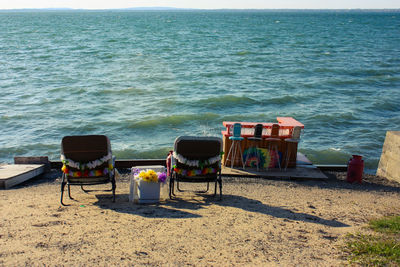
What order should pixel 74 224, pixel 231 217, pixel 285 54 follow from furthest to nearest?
pixel 285 54
pixel 231 217
pixel 74 224

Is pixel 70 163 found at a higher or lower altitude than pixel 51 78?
higher

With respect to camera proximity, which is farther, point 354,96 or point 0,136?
point 354,96

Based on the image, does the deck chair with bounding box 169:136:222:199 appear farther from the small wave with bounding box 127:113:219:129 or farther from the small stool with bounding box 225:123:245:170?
the small wave with bounding box 127:113:219:129

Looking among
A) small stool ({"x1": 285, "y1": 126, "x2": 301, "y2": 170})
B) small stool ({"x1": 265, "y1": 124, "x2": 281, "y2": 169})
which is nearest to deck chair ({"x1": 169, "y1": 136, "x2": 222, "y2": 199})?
small stool ({"x1": 265, "y1": 124, "x2": 281, "y2": 169})

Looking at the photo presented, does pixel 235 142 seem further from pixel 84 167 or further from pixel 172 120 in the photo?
pixel 172 120

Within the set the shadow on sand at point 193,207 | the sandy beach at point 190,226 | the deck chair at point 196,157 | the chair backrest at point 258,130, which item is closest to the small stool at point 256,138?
the chair backrest at point 258,130

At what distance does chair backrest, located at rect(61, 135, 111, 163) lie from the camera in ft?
23.6

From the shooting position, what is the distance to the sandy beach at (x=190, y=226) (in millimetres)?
5117

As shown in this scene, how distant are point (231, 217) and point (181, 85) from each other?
21.2 m

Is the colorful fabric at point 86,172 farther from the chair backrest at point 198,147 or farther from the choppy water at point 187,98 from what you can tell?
the choppy water at point 187,98

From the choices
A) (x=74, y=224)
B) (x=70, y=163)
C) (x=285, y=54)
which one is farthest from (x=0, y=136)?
(x=285, y=54)

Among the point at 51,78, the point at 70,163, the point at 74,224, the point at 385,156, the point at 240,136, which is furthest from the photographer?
the point at 51,78

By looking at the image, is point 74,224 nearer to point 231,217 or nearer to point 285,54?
point 231,217

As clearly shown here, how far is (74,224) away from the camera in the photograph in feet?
20.0
